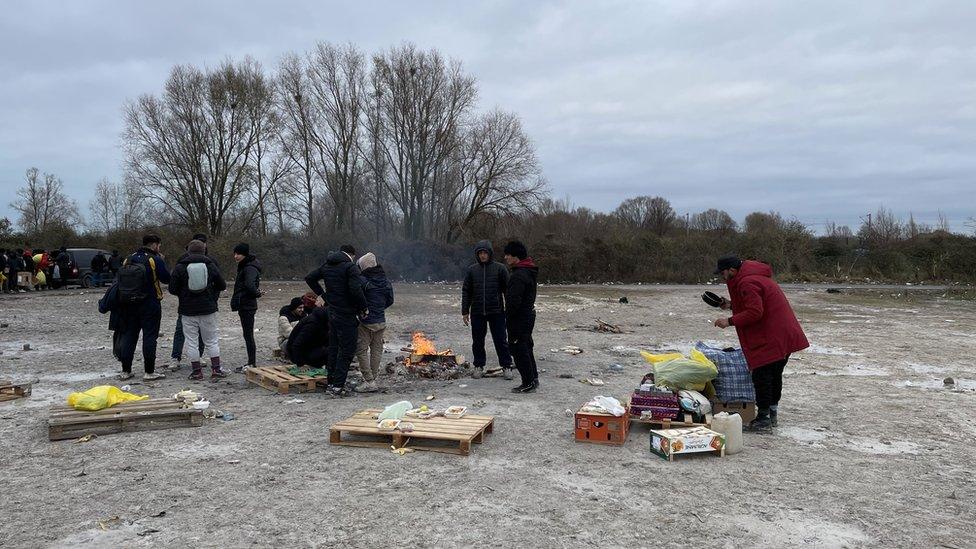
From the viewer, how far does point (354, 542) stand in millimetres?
3848

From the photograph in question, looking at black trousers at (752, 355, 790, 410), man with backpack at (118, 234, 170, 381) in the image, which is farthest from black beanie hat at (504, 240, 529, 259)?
man with backpack at (118, 234, 170, 381)

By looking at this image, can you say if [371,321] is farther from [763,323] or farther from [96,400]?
[763,323]

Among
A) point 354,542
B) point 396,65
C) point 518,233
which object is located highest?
point 396,65

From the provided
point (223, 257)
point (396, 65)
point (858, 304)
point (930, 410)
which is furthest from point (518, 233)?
point (930, 410)

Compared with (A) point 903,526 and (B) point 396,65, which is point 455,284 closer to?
(B) point 396,65

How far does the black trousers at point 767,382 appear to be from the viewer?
616 centimetres

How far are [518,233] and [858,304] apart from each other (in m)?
18.1


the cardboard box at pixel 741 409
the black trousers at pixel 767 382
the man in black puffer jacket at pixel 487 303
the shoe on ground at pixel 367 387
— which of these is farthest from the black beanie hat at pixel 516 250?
the black trousers at pixel 767 382

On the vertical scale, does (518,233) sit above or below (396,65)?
below

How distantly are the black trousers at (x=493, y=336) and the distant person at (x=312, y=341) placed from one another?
6.58ft

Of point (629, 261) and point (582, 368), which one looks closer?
point (582, 368)

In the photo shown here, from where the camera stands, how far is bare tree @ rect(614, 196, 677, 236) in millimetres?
52219

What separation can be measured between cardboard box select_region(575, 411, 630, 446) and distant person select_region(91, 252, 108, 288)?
2397cm

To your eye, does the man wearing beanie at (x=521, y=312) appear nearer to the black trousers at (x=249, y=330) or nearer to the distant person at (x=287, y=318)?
the distant person at (x=287, y=318)
